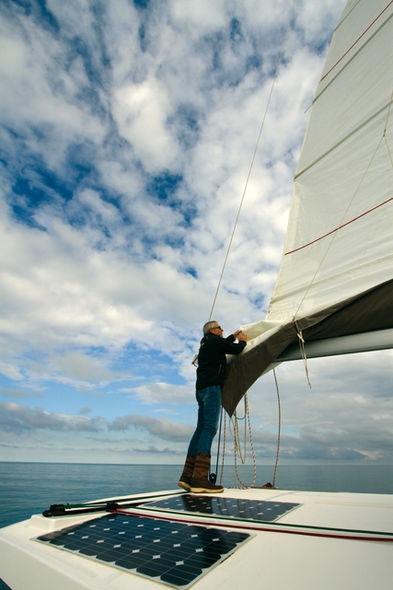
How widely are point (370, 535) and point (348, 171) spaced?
3.07m

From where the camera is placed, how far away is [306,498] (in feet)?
7.61

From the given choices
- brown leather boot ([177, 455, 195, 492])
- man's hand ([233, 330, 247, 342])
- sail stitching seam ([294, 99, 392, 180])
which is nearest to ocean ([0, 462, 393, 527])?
brown leather boot ([177, 455, 195, 492])

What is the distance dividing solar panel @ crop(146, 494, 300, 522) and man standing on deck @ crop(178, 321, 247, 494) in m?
0.29

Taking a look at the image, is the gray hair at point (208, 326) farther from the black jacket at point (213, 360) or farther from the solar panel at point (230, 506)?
the solar panel at point (230, 506)

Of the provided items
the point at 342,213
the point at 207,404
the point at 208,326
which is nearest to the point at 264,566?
the point at 207,404

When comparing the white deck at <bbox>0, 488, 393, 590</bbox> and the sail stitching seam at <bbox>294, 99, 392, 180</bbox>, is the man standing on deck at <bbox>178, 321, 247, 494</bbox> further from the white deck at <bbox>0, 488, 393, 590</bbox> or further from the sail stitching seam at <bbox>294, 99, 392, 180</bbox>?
the sail stitching seam at <bbox>294, 99, 392, 180</bbox>

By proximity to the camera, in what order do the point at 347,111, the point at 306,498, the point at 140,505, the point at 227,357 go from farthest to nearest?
the point at 347,111
the point at 227,357
the point at 306,498
the point at 140,505

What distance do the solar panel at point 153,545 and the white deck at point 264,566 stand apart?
0.12 feet

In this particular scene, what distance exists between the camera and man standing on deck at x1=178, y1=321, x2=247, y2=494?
8.89 feet

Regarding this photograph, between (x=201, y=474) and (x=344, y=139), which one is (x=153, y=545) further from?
(x=344, y=139)

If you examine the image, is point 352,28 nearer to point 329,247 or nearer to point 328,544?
point 329,247

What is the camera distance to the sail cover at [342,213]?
213 cm

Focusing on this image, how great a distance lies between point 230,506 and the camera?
6.61ft

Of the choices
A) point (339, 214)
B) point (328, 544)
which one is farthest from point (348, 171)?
point (328, 544)
